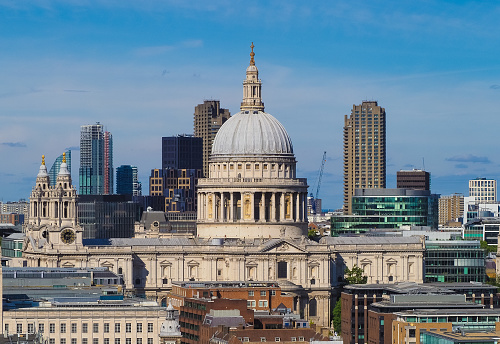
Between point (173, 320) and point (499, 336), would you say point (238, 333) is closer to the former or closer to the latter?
point (173, 320)

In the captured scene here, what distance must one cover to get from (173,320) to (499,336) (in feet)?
99.9

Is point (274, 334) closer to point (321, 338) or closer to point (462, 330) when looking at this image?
point (321, 338)

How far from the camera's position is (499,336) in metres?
189

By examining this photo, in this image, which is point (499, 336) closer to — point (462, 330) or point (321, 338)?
point (462, 330)

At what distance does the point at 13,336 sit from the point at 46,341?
34.0 feet

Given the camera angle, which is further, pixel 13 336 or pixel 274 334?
pixel 274 334

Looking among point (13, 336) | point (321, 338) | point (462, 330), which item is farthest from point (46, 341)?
point (462, 330)

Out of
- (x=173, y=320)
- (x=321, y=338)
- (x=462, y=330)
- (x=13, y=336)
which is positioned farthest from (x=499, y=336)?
(x=13, y=336)

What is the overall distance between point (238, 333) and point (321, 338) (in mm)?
7849

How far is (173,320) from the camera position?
642ft

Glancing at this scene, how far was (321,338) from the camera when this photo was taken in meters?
197

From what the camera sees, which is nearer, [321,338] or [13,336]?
[13,336]

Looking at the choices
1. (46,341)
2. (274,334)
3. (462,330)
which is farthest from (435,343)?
(46,341)

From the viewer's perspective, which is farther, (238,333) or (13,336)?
(238,333)
